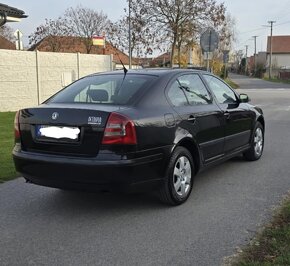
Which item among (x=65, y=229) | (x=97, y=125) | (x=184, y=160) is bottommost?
(x=65, y=229)

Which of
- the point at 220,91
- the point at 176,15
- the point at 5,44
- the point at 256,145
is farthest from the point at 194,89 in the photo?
the point at 5,44

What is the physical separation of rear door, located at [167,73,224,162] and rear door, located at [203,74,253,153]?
8.4 inches

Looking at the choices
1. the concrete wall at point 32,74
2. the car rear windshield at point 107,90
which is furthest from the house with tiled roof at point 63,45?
the car rear windshield at point 107,90

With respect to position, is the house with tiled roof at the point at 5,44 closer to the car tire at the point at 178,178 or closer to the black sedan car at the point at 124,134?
the black sedan car at the point at 124,134

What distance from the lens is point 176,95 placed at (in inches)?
211

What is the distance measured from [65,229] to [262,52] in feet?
464

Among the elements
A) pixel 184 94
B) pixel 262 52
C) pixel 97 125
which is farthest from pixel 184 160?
pixel 262 52

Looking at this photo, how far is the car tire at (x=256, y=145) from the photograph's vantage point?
7342mm

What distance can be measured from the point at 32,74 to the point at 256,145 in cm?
1123

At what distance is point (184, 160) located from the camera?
5211 mm

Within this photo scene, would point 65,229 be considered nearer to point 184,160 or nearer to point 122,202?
point 122,202

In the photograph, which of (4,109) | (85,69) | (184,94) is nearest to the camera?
(184,94)

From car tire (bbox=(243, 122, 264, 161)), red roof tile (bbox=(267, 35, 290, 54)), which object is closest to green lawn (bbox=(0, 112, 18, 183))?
car tire (bbox=(243, 122, 264, 161))

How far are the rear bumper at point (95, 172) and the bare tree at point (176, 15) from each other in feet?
71.0
